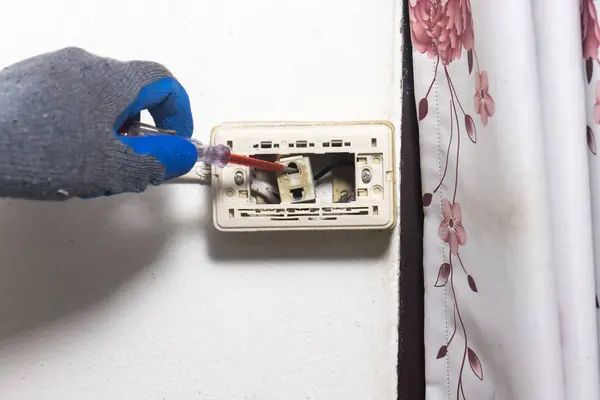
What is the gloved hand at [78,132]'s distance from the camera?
0.40 meters

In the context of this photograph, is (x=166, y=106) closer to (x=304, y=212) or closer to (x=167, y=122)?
(x=167, y=122)

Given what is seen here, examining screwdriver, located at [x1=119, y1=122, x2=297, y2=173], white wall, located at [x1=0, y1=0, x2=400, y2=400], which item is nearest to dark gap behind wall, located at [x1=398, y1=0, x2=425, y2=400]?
white wall, located at [x1=0, y1=0, x2=400, y2=400]

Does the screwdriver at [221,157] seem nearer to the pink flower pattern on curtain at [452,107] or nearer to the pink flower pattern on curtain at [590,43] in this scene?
the pink flower pattern on curtain at [452,107]

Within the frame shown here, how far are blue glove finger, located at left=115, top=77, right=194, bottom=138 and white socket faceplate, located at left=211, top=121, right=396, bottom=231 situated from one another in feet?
0.12

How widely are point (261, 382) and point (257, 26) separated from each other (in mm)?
387

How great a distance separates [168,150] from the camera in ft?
1.56

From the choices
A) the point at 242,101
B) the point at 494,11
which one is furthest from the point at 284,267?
the point at 494,11

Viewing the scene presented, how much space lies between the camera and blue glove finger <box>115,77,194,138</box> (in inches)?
19.1

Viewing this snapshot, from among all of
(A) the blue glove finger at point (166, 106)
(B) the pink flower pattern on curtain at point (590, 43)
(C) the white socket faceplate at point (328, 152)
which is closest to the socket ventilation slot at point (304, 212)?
(C) the white socket faceplate at point (328, 152)

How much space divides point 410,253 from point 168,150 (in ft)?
0.91

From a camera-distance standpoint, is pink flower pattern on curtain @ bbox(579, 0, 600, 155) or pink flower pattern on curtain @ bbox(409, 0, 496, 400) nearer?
pink flower pattern on curtain @ bbox(579, 0, 600, 155)

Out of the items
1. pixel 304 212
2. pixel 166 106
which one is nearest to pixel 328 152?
pixel 304 212

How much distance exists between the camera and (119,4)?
0.58 m

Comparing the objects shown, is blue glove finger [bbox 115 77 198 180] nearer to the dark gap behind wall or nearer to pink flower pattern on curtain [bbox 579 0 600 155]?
the dark gap behind wall
